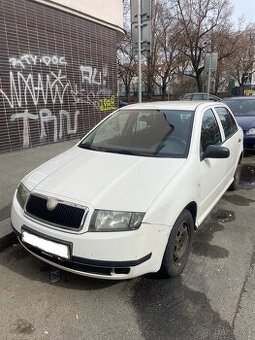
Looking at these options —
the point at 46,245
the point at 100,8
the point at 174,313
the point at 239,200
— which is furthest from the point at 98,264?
the point at 100,8

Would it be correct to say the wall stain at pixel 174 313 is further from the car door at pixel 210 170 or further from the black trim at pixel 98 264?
the car door at pixel 210 170

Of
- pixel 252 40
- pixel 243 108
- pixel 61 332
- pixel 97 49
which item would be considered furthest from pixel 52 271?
pixel 252 40

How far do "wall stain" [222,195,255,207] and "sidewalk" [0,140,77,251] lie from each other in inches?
130

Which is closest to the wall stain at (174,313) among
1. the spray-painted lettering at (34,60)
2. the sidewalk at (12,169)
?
the sidewalk at (12,169)

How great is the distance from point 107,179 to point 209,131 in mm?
1672

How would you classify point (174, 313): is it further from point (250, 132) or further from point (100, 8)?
point (100, 8)

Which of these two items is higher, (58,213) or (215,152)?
(215,152)

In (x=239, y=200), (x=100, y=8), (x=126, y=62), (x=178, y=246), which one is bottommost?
(x=239, y=200)

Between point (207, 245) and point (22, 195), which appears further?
point (207, 245)

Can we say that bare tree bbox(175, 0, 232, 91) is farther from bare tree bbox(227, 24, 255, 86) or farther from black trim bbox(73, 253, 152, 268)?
black trim bbox(73, 253, 152, 268)

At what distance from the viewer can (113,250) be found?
2.60 meters

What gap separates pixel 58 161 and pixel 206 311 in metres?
2.06

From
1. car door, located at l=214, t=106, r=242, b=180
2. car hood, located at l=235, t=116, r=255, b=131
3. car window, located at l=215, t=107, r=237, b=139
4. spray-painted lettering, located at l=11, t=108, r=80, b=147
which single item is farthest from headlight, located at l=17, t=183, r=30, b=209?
car hood, located at l=235, t=116, r=255, b=131

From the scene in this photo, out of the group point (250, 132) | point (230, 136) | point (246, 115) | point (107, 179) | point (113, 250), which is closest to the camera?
point (113, 250)
